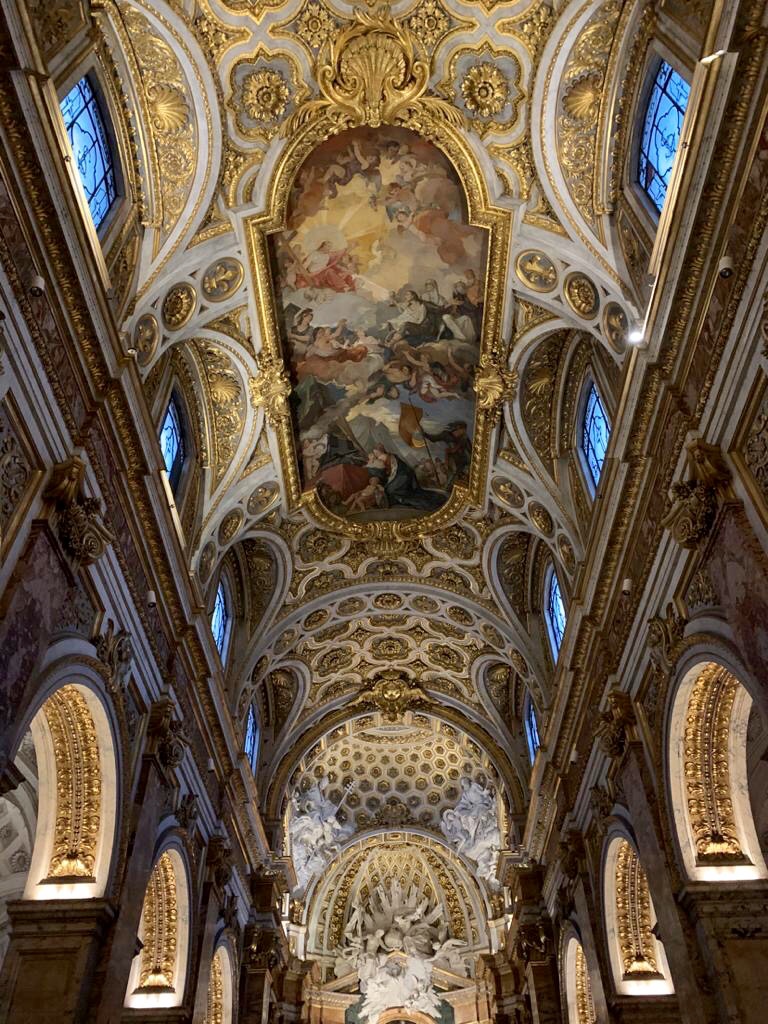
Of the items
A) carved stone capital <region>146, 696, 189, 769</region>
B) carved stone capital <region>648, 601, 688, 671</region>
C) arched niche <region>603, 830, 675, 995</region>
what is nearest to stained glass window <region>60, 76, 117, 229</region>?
carved stone capital <region>146, 696, 189, 769</region>

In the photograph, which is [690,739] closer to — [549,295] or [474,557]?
[549,295]

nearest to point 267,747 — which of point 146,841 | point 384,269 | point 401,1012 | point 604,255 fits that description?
point 401,1012

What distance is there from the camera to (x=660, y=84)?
10453 mm

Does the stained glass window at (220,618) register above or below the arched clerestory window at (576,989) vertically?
above

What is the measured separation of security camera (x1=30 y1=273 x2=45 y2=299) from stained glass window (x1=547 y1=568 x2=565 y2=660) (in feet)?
37.0

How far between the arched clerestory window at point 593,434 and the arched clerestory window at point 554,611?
327 centimetres

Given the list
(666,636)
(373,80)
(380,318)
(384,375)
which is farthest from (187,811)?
(373,80)

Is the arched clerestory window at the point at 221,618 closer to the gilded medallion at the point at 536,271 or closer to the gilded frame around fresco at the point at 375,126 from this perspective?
the gilded frame around fresco at the point at 375,126

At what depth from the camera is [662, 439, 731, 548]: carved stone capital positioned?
870 cm

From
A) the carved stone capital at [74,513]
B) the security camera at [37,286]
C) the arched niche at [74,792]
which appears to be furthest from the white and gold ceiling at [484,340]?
the arched niche at [74,792]

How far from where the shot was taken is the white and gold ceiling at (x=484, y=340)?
1128 cm

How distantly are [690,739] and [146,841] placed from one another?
6.67 m

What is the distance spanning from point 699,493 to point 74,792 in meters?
7.62

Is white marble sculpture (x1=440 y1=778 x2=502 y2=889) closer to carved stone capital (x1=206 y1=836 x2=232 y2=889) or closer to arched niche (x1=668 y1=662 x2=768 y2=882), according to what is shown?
carved stone capital (x1=206 y1=836 x2=232 y2=889)
